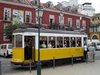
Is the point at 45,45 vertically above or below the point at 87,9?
below

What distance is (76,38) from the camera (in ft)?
84.7

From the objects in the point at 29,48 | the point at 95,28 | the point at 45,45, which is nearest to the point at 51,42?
the point at 45,45

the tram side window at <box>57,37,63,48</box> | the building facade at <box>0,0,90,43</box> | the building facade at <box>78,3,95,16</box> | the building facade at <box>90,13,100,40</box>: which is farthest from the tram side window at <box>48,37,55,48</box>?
the building facade at <box>78,3,95,16</box>

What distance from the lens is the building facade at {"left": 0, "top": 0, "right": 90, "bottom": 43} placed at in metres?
46.4

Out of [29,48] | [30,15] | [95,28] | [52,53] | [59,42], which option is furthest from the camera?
[95,28]

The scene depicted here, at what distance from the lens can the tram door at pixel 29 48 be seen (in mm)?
21047

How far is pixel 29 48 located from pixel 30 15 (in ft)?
99.8

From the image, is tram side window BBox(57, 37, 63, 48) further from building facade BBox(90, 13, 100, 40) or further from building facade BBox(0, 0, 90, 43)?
building facade BBox(90, 13, 100, 40)

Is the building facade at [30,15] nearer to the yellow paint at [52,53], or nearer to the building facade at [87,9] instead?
the yellow paint at [52,53]

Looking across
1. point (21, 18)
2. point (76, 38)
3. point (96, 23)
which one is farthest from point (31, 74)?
point (96, 23)

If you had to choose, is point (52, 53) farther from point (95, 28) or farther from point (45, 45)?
point (95, 28)

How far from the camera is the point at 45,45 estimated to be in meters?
22.0

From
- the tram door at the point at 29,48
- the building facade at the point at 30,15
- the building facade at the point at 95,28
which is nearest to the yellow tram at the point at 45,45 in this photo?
the tram door at the point at 29,48

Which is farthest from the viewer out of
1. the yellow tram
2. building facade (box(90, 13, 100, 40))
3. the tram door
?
building facade (box(90, 13, 100, 40))
